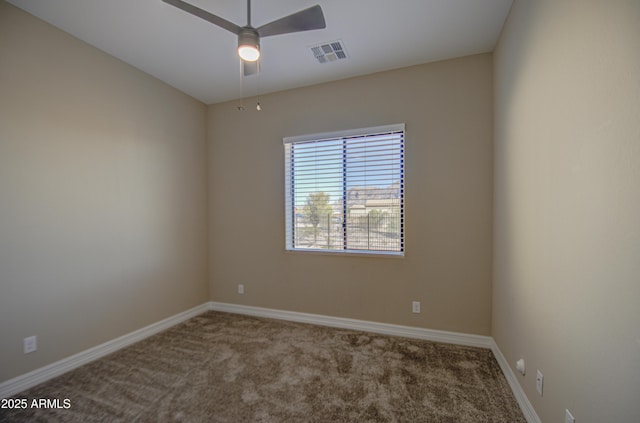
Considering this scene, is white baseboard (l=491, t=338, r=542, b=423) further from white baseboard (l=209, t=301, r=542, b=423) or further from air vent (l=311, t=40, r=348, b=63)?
air vent (l=311, t=40, r=348, b=63)

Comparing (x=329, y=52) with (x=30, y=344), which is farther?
(x=329, y=52)

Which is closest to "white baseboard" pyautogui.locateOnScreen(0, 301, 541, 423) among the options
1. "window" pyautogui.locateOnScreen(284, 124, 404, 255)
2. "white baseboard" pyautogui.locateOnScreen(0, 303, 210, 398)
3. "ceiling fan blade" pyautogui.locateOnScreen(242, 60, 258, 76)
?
"white baseboard" pyautogui.locateOnScreen(0, 303, 210, 398)

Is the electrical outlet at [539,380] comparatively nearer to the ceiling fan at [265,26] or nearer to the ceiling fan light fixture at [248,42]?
the ceiling fan at [265,26]

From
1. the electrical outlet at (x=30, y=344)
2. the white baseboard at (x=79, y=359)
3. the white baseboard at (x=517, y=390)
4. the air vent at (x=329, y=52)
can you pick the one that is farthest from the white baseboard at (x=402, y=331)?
the air vent at (x=329, y=52)

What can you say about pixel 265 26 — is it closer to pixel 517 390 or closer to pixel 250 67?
pixel 250 67

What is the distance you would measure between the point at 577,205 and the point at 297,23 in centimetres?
181

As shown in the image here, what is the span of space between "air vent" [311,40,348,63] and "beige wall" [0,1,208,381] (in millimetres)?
1877

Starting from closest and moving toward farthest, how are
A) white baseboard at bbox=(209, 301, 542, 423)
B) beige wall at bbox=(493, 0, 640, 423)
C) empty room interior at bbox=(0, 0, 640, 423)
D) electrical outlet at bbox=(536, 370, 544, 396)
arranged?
1. beige wall at bbox=(493, 0, 640, 423)
2. empty room interior at bbox=(0, 0, 640, 423)
3. electrical outlet at bbox=(536, 370, 544, 396)
4. white baseboard at bbox=(209, 301, 542, 423)

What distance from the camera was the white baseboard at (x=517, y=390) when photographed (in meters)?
1.68

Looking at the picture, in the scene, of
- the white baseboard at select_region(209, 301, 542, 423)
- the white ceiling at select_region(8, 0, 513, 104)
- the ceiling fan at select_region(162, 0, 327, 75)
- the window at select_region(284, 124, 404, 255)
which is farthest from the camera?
the window at select_region(284, 124, 404, 255)

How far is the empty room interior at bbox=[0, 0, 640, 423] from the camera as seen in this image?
1.16 m

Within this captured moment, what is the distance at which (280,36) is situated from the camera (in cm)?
236

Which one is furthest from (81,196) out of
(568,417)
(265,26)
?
(568,417)

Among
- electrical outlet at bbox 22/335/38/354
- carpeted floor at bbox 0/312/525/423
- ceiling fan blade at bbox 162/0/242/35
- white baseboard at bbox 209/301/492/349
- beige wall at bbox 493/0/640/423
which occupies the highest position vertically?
ceiling fan blade at bbox 162/0/242/35
